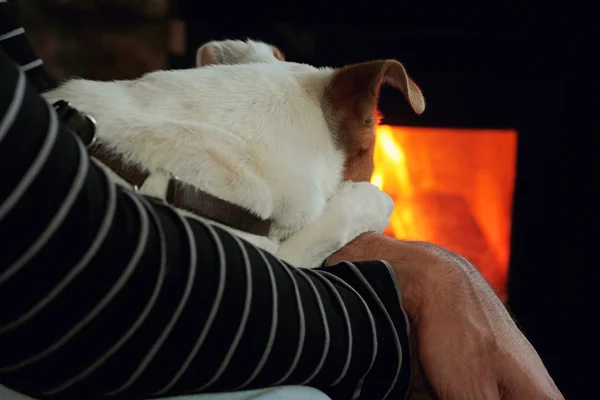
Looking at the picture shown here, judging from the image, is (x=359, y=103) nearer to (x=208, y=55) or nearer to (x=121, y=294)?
(x=208, y=55)

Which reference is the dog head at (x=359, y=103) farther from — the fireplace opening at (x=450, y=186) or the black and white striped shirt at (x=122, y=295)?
the fireplace opening at (x=450, y=186)

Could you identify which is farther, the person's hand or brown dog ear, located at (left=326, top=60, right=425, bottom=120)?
brown dog ear, located at (left=326, top=60, right=425, bottom=120)

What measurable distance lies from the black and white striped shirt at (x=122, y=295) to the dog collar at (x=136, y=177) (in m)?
0.11

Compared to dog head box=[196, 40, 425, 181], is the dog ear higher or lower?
higher

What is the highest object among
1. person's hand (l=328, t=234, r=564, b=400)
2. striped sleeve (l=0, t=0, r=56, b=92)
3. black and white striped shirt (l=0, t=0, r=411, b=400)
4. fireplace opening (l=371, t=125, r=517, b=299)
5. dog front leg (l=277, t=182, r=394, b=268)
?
striped sleeve (l=0, t=0, r=56, b=92)

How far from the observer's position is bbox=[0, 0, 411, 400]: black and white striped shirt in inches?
17.7

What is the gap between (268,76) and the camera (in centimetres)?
87

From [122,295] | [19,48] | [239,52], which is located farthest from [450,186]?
[122,295]

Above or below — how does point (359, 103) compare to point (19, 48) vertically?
below

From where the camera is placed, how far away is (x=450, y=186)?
82.2 inches

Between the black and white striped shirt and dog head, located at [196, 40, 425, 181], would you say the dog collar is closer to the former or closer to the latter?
the black and white striped shirt

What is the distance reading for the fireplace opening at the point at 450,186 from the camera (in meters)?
2.02

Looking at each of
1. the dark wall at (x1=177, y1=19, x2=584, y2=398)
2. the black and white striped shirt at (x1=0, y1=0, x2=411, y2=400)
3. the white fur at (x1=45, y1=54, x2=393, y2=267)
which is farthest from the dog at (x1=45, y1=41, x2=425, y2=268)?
the dark wall at (x1=177, y1=19, x2=584, y2=398)

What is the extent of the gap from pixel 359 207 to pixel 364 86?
0.19 meters
